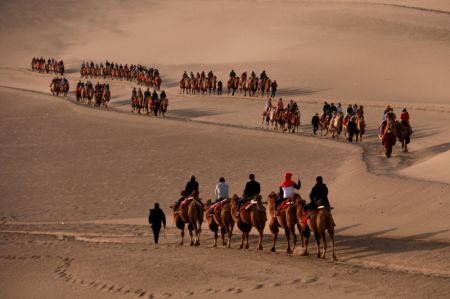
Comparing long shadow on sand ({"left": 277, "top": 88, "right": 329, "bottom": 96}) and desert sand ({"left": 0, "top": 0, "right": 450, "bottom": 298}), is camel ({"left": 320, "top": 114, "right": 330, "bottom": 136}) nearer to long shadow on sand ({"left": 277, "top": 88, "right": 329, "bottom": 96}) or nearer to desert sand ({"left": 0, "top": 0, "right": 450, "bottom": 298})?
desert sand ({"left": 0, "top": 0, "right": 450, "bottom": 298})

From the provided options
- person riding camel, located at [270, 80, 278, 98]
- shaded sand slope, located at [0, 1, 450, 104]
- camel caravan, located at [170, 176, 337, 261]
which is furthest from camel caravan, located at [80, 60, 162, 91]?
camel caravan, located at [170, 176, 337, 261]

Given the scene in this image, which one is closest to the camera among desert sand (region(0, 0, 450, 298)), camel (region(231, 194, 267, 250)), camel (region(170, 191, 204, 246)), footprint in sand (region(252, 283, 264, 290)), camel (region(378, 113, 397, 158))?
footprint in sand (region(252, 283, 264, 290))

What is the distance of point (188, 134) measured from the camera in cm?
3706

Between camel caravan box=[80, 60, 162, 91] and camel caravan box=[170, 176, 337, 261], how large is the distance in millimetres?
37228

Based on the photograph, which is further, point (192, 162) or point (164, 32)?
point (164, 32)

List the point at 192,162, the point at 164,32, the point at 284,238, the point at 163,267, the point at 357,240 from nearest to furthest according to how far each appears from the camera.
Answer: the point at 163,267, the point at 357,240, the point at 284,238, the point at 192,162, the point at 164,32

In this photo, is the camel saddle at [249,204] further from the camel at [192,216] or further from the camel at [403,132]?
the camel at [403,132]

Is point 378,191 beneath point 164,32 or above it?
beneath

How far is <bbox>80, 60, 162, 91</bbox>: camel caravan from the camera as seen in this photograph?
58.8m

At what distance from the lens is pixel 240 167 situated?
29469 mm

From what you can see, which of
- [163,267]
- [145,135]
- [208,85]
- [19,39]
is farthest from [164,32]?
[163,267]

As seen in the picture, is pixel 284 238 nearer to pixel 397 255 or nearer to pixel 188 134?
pixel 397 255

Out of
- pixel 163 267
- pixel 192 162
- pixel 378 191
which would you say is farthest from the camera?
pixel 192 162

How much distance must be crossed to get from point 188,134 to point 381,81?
2124 centimetres
